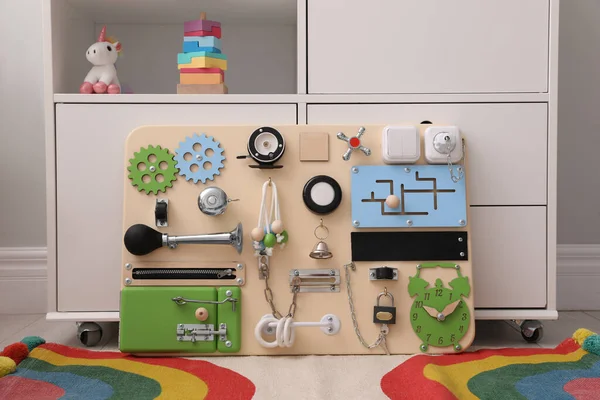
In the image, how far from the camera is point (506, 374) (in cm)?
94

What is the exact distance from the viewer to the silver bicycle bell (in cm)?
106

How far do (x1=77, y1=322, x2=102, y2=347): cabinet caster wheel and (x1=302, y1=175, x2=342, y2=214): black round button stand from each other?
21.8 inches

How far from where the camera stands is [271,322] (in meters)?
1.05

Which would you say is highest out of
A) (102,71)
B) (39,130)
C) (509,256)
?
(102,71)

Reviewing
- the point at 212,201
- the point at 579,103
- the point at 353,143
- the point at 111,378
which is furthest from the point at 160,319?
the point at 579,103

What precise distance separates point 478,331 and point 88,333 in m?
0.92

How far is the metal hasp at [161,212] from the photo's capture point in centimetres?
107

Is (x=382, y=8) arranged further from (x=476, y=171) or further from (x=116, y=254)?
(x=116, y=254)

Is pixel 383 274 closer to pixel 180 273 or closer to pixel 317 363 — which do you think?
pixel 317 363

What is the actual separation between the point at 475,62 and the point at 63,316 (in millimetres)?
1076

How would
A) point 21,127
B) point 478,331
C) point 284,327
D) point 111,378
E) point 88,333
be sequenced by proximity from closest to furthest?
point 111,378 < point 284,327 < point 88,333 < point 478,331 < point 21,127

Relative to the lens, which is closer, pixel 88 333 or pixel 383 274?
pixel 383 274

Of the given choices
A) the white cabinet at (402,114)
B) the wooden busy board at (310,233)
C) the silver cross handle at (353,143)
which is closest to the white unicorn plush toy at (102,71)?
the white cabinet at (402,114)

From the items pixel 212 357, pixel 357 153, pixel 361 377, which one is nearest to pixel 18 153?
pixel 212 357
